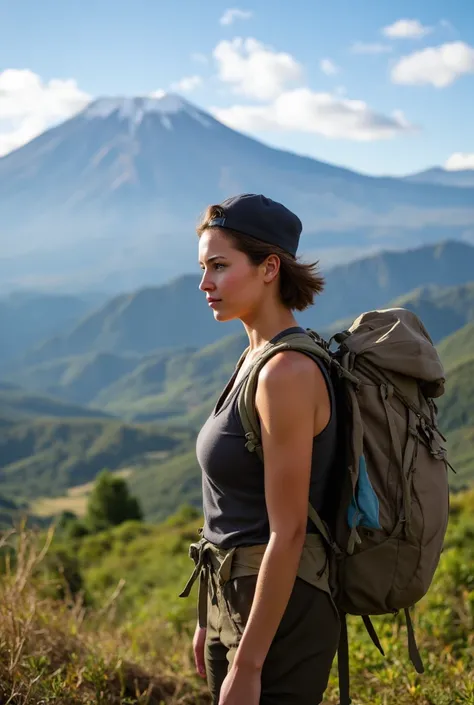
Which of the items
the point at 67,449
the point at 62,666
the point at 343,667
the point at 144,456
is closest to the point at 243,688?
the point at 343,667

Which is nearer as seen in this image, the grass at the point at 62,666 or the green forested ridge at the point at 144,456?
the grass at the point at 62,666

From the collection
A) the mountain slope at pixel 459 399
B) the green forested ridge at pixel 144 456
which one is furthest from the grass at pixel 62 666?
the mountain slope at pixel 459 399

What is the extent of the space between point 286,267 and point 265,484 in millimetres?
728

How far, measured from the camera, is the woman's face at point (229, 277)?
2473 mm

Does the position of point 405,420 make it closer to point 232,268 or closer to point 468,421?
point 232,268

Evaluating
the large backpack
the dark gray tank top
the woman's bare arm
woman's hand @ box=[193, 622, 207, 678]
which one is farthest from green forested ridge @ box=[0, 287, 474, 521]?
the woman's bare arm

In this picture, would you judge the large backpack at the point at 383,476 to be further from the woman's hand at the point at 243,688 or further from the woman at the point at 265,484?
the woman's hand at the point at 243,688

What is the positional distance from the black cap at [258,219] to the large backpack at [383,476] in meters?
0.35

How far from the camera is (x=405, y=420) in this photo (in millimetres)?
2449

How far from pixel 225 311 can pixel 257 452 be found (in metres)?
0.49

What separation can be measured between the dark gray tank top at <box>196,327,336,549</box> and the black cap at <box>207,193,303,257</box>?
0.31m

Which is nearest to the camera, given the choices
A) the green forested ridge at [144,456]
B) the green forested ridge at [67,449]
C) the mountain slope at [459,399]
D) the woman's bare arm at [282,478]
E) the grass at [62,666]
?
the woman's bare arm at [282,478]

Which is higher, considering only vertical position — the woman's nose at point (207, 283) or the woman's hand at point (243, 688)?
the woman's nose at point (207, 283)

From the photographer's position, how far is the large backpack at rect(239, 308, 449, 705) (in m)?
2.38
